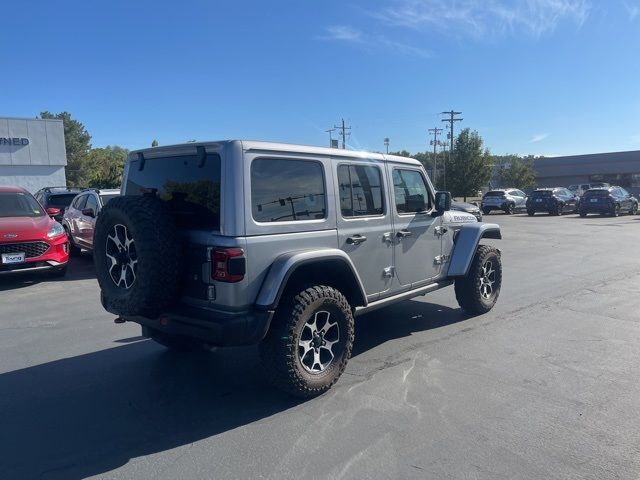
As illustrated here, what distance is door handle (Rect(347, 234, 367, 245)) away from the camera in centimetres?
466

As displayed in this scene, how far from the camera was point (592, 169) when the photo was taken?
6488 centimetres

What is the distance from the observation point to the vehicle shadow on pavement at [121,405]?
3391mm

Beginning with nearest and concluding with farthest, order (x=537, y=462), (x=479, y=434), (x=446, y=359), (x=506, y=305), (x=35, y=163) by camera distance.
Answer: (x=537, y=462) → (x=479, y=434) → (x=446, y=359) → (x=506, y=305) → (x=35, y=163)

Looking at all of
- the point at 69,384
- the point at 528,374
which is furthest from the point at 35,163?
the point at 528,374

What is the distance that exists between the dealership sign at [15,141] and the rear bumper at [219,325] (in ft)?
106

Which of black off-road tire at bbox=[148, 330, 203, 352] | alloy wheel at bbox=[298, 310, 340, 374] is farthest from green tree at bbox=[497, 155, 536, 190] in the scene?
alloy wheel at bbox=[298, 310, 340, 374]

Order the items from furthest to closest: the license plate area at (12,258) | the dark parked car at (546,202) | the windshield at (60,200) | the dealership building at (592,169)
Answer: the dealership building at (592,169) → the dark parked car at (546,202) → the windshield at (60,200) → the license plate area at (12,258)

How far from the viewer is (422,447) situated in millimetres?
3432

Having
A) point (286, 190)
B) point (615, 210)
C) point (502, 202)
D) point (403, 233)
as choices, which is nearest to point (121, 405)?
point (286, 190)

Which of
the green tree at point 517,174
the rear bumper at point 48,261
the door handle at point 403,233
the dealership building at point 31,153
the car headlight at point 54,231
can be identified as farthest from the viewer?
the green tree at point 517,174

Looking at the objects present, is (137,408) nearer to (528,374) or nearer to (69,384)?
(69,384)

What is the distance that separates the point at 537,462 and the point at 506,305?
429 centimetres

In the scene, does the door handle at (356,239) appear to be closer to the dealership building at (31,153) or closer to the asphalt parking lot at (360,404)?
the asphalt parking lot at (360,404)

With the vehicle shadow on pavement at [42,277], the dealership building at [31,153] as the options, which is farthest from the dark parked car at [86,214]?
the dealership building at [31,153]
